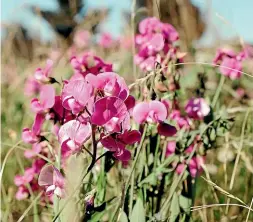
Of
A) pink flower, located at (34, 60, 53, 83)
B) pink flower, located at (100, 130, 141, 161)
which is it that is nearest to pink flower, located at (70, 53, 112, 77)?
pink flower, located at (34, 60, 53, 83)

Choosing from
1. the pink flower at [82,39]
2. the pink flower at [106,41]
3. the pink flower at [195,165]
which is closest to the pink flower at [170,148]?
the pink flower at [195,165]

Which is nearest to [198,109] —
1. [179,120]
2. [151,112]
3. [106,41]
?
[179,120]

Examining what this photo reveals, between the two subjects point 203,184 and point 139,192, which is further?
point 203,184

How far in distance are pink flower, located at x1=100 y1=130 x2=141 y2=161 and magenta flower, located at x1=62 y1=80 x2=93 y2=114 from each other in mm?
52

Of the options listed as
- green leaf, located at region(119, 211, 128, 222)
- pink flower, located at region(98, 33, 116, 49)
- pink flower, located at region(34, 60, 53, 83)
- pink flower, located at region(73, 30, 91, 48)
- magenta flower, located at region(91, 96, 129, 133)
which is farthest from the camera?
pink flower, located at region(73, 30, 91, 48)

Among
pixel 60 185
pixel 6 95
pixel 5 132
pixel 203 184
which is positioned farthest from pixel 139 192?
pixel 6 95

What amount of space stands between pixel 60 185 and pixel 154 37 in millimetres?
455

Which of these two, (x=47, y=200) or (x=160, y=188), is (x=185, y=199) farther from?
(x=47, y=200)

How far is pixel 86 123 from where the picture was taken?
750 mm

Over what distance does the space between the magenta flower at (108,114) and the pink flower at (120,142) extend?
0.03 m

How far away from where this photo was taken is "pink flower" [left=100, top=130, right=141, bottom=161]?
0.77m

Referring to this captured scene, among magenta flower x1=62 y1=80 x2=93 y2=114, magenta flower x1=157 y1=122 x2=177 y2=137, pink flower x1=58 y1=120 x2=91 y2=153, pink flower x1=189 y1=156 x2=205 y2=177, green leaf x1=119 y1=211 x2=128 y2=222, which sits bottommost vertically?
pink flower x1=189 y1=156 x2=205 y2=177

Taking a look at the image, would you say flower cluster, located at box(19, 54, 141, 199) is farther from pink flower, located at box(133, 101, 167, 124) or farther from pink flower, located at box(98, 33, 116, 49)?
pink flower, located at box(98, 33, 116, 49)

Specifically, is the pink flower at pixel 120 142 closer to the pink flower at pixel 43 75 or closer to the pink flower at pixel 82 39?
the pink flower at pixel 43 75
